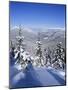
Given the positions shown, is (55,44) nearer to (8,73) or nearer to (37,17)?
(37,17)

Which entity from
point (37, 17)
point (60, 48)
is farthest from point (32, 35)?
point (60, 48)

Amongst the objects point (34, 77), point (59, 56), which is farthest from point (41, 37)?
point (34, 77)

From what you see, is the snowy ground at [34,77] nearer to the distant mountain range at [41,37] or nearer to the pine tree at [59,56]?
the pine tree at [59,56]

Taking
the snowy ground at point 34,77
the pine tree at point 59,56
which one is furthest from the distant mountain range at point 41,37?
the snowy ground at point 34,77

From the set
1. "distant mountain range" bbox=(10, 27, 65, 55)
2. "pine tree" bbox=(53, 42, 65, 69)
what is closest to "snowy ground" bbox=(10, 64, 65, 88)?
"pine tree" bbox=(53, 42, 65, 69)

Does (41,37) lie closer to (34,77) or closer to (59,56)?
(59,56)

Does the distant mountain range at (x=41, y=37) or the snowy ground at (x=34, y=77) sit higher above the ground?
the distant mountain range at (x=41, y=37)

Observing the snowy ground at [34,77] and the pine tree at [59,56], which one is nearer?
the snowy ground at [34,77]

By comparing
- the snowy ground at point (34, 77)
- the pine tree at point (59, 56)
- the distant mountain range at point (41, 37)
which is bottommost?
the snowy ground at point (34, 77)

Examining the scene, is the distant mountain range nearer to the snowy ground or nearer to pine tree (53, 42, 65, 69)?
pine tree (53, 42, 65, 69)
